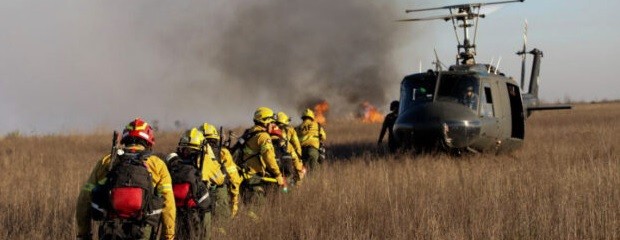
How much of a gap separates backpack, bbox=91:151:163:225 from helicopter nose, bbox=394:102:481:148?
26.4 feet

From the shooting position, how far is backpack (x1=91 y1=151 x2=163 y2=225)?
4.77m

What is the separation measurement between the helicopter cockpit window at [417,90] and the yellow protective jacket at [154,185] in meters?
8.56

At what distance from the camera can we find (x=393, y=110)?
1602 centimetres

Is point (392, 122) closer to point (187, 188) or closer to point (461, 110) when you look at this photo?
point (461, 110)

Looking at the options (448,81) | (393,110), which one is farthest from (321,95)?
(448,81)

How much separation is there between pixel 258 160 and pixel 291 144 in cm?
305

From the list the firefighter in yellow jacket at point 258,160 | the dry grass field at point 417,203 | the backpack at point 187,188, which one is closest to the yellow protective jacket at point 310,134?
the dry grass field at point 417,203

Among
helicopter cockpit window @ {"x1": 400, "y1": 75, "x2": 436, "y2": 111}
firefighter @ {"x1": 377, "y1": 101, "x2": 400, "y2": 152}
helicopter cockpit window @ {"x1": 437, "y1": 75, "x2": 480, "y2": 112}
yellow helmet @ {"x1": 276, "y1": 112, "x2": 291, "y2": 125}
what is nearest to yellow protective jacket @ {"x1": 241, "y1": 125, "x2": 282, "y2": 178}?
yellow helmet @ {"x1": 276, "y1": 112, "x2": 291, "y2": 125}

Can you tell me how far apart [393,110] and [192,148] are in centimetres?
993

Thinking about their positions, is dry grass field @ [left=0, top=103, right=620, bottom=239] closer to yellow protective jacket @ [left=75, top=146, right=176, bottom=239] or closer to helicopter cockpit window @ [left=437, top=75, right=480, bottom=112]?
helicopter cockpit window @ [left=437, top=75, right=480, bottom=112]

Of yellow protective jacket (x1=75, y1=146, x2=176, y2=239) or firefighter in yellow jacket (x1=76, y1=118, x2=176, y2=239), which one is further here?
yellow protective jacket (x1=75, y1=146, x2=176, y2=239)

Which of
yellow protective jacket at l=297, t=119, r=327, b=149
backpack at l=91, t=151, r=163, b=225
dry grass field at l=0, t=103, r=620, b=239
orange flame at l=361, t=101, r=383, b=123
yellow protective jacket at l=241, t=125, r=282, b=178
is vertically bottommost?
orange flame at l=361, t=101, r=383, b=123

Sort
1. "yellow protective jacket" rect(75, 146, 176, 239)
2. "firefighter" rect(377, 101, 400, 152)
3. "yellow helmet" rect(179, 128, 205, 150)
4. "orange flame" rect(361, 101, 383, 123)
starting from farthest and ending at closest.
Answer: "orange flame" rect(361, 101, 383, 123) < "firefighter" rect(377, 101, 400, 152) < "yellow helmet" rect(179, 128, 205, 150) < "yellow protective jacket" rect(75, 146, 176, 239)

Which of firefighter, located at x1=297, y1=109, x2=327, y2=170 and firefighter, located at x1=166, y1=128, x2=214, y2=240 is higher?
firefighter, located at x1=166, y1=128, x2=214, y2=240
